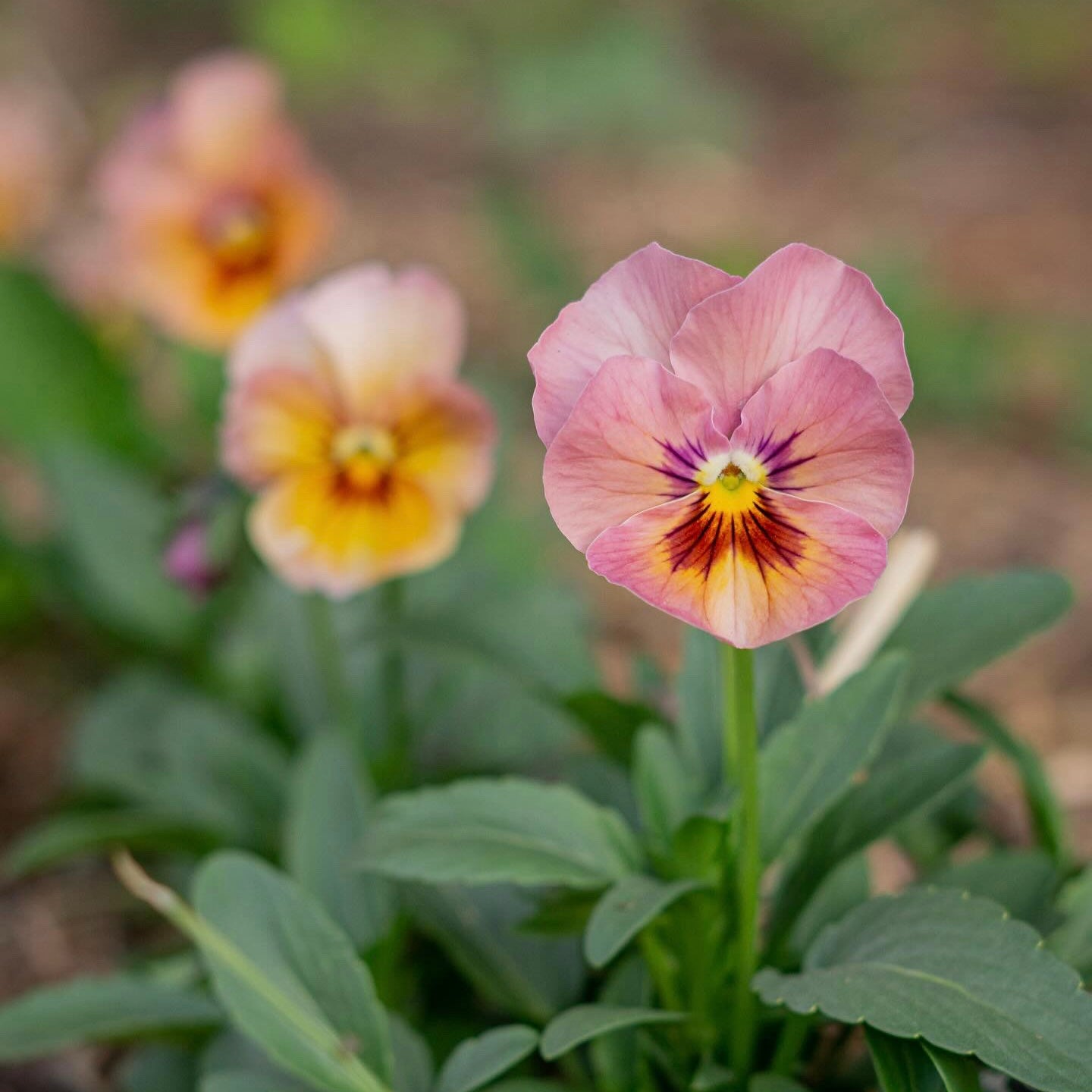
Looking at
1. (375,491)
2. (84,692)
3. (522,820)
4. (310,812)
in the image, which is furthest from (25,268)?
(522,820)

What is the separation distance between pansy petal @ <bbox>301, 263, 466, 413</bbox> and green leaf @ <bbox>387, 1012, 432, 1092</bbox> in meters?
0.59

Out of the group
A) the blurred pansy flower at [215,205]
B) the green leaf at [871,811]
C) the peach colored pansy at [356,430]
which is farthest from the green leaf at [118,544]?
the green leaf at [871,811]

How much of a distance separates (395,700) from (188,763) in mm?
280

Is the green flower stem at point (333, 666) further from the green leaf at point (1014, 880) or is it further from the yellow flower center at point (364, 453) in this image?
the green leaf at point (1014, 880)

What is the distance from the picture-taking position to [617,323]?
0.77 metres

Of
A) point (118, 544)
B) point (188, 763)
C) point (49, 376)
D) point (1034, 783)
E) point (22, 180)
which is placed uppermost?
point (22, 180)

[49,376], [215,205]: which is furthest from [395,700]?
[49,376]

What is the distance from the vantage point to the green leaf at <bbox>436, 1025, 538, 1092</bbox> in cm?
86

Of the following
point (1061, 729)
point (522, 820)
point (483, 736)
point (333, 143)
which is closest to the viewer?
point (522, 820)

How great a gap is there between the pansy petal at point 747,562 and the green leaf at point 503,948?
462mm

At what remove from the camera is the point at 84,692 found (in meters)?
2.10

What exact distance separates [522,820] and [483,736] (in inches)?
23.5

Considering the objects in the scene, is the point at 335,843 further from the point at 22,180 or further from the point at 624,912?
the point at 22,180

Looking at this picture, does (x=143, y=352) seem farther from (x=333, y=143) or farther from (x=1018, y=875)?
(x=1018, y=875)
